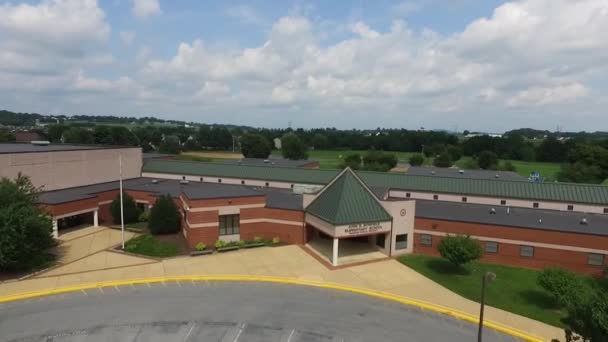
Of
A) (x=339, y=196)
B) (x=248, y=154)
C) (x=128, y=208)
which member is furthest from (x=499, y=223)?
(x=248, y=154)

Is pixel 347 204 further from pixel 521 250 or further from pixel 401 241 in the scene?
pixel 521 250

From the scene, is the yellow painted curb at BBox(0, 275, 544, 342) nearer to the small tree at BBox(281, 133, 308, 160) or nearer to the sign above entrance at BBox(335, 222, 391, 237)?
the sign above entrance at BBox(335, 222, 391, 237)

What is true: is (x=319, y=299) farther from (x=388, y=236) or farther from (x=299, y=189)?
(x=299, y=189)

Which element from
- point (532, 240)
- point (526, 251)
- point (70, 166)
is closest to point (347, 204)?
point (526, 251)

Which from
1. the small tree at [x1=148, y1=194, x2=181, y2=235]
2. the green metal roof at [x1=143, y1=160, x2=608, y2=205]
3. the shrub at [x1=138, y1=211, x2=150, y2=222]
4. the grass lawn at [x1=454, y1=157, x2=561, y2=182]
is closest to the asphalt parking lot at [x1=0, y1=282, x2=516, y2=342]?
the small tree at [x1=148, y1=194, x2=181, y2=235]

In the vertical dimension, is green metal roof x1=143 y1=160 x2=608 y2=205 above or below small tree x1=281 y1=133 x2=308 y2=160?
below
